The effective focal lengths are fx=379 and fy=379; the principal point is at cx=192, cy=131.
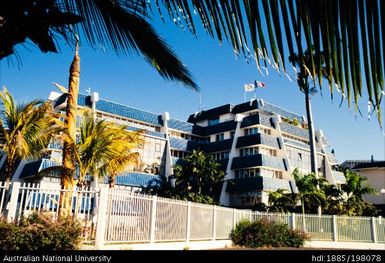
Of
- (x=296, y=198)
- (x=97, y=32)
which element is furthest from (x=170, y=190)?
(x=97, y=32)

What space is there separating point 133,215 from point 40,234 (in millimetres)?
3984

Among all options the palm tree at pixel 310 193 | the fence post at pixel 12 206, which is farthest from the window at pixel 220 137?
the fence post at pixel 12 206

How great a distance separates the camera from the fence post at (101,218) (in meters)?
11.9

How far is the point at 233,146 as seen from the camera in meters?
45.2

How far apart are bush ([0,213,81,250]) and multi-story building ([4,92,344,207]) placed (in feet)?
86.7

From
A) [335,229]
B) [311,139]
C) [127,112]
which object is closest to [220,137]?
[127,112]

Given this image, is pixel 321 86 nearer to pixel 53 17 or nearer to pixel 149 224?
pixel 53 17

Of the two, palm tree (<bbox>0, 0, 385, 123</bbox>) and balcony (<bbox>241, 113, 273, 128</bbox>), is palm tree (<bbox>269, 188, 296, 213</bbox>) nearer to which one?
balcony (<bbox>241, 113, 273, 128</bbox>)

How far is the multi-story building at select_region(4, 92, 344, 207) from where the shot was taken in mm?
40406

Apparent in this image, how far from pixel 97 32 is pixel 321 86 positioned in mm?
1171

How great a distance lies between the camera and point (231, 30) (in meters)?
1.12

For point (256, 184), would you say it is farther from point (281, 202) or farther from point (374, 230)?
point (374, 230)

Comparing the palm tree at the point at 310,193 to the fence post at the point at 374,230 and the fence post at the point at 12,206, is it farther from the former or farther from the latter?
the fence post at the point at 12,206

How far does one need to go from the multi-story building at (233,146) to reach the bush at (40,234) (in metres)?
26.4
